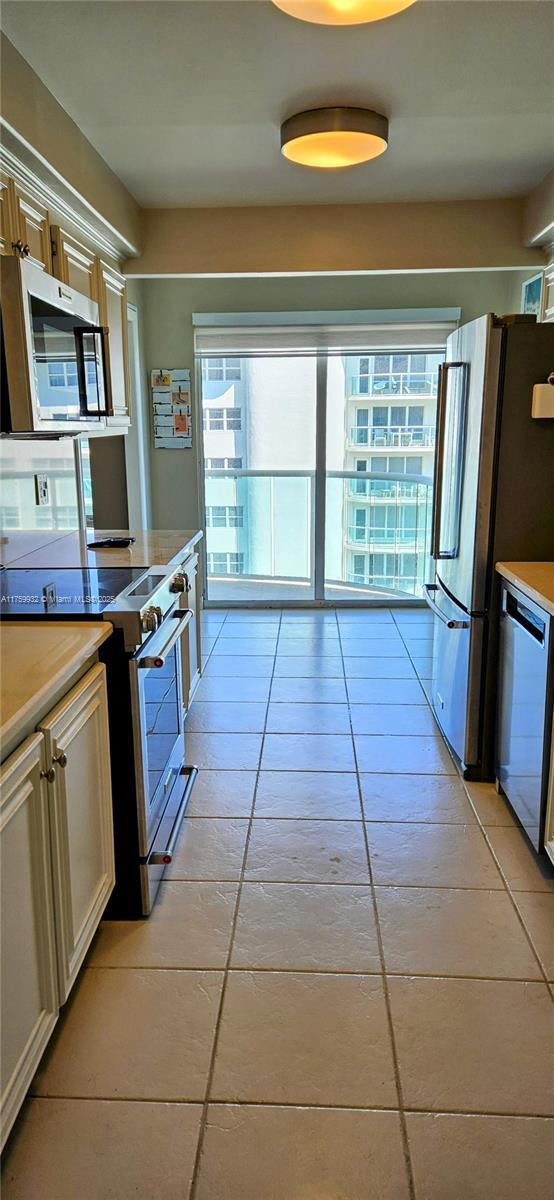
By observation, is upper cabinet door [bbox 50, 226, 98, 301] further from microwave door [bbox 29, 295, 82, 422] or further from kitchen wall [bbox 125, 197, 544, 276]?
kitchen wall [bbox 125, 197, 544, 276]

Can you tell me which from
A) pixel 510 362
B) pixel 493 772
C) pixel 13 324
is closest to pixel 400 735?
pixel 493 772

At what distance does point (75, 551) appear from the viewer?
311 cm

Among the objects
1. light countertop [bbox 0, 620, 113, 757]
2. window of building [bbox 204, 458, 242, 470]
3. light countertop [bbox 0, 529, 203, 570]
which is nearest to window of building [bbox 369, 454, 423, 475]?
window of building [bbox 204, 458, 242, 470]

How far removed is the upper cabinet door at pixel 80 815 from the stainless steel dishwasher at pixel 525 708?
126cm

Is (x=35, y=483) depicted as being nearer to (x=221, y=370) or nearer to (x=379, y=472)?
(x=221, y=370)

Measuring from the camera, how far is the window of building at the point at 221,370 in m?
5.38

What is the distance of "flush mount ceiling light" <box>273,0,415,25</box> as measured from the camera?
1.88 meters

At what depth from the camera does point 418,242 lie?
3.86m

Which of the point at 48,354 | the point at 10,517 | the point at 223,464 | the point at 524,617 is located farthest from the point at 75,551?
the point at 223,464

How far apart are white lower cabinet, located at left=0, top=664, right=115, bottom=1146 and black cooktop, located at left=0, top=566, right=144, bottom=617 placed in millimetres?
250

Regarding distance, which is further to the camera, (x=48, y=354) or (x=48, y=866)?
(x=48, y=354)

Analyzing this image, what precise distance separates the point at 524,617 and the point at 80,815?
155 centimetres

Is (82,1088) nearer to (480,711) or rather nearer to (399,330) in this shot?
(480,711)

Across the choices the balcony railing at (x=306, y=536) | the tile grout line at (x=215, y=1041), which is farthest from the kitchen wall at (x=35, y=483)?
the balcony railing at (x=306, y=536)
